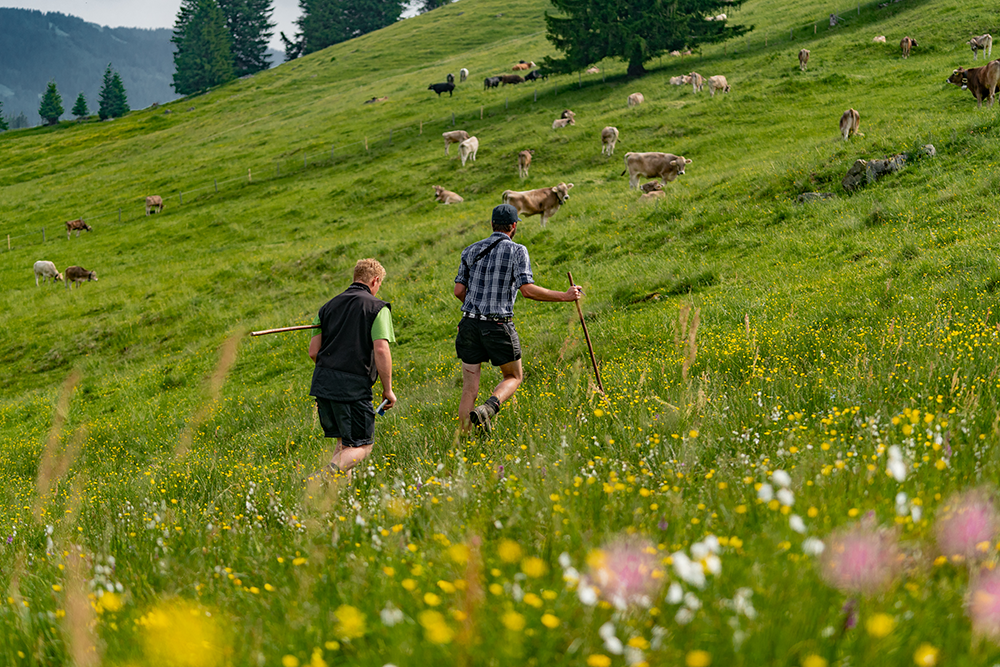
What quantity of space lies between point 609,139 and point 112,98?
4536 inches

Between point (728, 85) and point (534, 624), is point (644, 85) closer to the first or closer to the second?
point (728, 85)

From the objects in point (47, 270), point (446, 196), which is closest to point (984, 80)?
point (446, 196)

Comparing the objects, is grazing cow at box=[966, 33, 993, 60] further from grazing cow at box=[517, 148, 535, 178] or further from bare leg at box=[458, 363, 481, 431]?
bare leg at box=[458, 363, 481, 431]

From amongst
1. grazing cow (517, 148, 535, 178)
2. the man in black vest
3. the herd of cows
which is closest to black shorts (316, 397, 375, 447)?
the man in black vest

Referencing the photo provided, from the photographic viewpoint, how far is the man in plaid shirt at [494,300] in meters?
7.20

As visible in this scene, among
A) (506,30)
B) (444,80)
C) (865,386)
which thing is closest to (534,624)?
(865,386)

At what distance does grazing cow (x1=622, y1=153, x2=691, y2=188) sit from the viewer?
24.0 meters

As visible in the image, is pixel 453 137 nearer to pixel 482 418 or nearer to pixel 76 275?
pixel 76 275

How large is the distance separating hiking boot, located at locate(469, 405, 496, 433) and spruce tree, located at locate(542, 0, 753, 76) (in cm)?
4493

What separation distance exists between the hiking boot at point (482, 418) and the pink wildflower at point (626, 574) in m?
4.28

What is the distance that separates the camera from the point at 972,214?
11.7m

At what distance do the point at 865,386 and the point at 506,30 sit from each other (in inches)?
3859

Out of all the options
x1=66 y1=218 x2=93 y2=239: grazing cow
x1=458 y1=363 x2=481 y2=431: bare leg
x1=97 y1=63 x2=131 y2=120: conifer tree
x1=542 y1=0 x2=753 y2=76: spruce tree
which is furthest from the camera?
x1=97 y1=63 x2=131 y2=120: conifer tree

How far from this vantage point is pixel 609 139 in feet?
103
